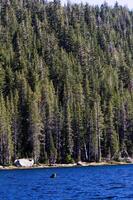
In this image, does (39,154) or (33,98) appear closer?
(39,154)

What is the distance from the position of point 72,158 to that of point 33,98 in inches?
827

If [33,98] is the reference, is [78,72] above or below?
above

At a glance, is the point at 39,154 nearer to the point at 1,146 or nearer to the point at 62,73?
the point at 1,146

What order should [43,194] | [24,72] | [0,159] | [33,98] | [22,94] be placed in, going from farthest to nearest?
[24,72]
[22,94]
[33,98]
[0,159]
[43,194]

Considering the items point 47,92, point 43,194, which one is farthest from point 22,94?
point 43,194

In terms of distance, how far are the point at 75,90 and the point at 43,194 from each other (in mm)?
112966

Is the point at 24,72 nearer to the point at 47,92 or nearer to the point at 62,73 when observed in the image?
the point at 62,73

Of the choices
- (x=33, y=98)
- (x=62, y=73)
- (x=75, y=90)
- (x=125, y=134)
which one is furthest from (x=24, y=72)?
(x=125, y=134)

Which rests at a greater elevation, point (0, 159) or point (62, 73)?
point (62, 73)

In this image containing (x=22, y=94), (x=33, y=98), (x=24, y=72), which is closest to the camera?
(x=33, y=98)

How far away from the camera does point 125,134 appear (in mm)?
157375

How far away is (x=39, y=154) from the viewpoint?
468 ft

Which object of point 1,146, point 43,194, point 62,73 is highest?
point 62,73

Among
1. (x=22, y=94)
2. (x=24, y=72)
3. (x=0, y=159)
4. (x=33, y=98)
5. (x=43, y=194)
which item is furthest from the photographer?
(x=24, y=72)
